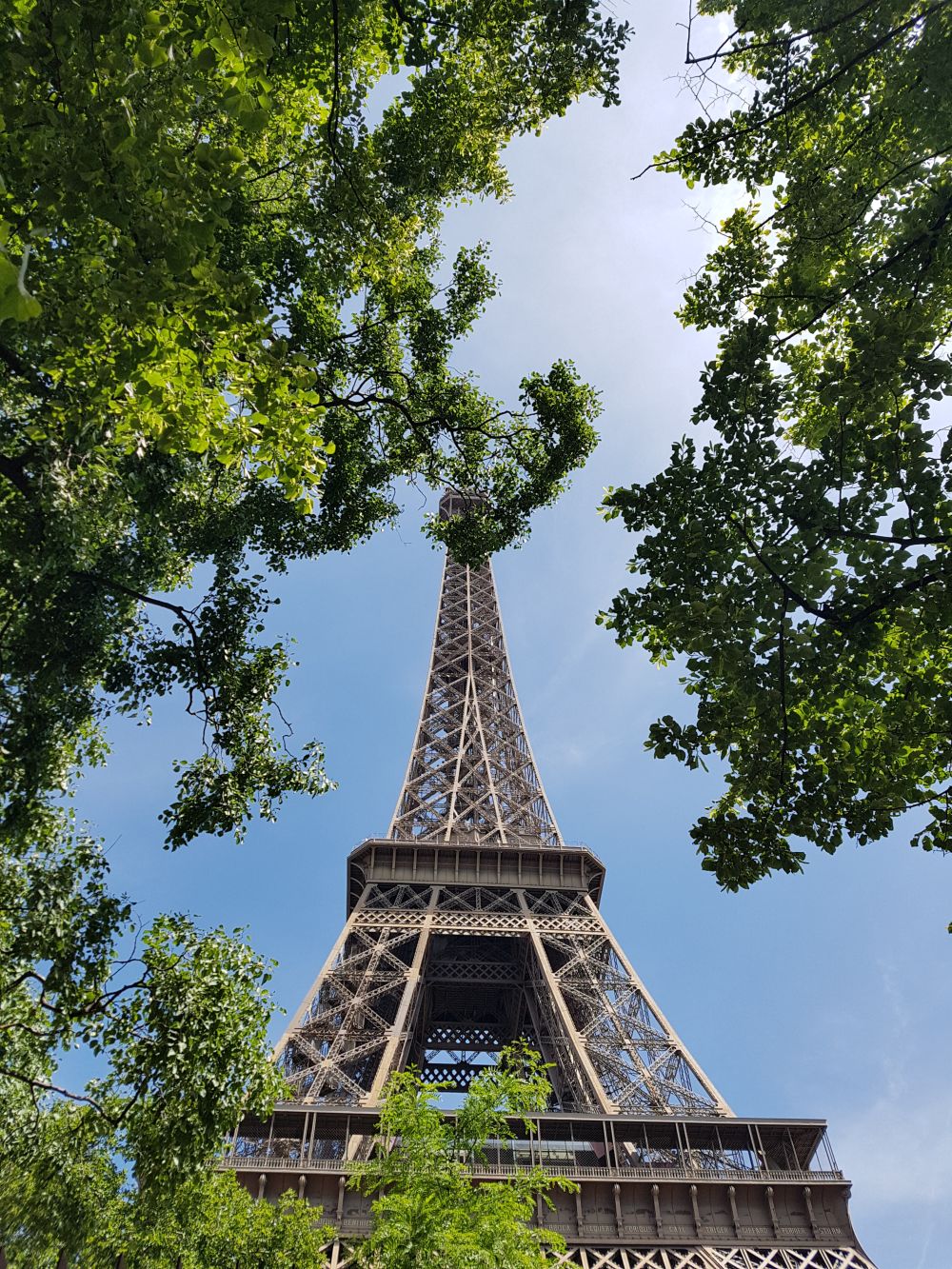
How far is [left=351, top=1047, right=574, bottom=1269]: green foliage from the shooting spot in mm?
9797

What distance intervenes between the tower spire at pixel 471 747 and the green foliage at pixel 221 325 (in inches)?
808

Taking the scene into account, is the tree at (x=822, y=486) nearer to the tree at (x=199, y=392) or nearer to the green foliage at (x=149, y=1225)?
the tree at (x=199, y=392)

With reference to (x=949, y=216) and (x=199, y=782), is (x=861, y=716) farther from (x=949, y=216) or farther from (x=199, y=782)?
(x=199, y=782)

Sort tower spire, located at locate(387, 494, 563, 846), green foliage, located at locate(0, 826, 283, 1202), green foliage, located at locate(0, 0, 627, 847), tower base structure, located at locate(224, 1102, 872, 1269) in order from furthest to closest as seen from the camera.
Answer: tower spire, located at locate(387, 494, 563, 846), tower base structure, located at locate(224, 1102, 872, 1269), green foliage, located at locate(0, 826, 283, 1202), green foliage, located at locate(0, 0, 627, 847)

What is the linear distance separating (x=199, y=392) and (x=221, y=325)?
120 cm

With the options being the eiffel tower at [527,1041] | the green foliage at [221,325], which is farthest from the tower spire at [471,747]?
the green foliage at [221,325]

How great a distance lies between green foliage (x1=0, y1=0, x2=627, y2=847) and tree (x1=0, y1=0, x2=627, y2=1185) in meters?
0.03

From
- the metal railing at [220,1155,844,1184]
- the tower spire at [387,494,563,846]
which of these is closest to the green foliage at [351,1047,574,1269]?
the metal railing at [220,1155,844,1184]

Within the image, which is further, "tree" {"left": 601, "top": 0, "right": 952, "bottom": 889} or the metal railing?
the metal railing

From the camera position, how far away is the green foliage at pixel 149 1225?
9703mm

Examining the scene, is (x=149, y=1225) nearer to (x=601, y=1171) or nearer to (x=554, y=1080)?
(x=601, y=1171)

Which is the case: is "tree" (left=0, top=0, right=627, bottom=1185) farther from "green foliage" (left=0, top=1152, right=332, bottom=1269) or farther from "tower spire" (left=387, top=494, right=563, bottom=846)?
"tower spire" (left=387, top=494, right=563, bottom=846)

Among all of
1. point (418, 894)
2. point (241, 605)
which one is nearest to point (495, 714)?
point (418, 894)

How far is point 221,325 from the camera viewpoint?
432 cm
